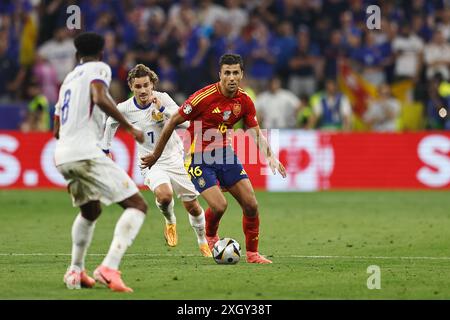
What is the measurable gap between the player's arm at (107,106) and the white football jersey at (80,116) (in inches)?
3.1

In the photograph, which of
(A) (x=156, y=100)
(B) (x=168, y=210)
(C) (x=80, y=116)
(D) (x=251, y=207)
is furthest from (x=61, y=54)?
(C) (x=80, y=116)

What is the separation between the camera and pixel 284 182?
77.3 feet

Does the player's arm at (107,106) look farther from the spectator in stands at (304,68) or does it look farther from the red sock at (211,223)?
the spectator in stands at (304,68)

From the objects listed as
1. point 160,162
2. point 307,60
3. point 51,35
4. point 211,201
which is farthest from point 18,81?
point 211,201

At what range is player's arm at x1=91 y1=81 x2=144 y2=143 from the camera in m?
9.80

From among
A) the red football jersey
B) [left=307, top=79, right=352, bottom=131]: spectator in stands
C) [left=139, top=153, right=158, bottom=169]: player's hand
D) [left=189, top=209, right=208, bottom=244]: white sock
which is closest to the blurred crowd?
[left=307, top=79, right=352, bottom=131]: spectator in stands

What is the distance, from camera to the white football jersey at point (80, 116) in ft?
32.8

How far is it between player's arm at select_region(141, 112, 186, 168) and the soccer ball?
1238 mm

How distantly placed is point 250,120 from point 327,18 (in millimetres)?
13979

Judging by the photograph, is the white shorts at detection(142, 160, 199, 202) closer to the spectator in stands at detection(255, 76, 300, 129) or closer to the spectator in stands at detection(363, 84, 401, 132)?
the spectator in stands at detection(255, 76, 300, 129)

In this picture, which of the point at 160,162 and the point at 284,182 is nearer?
the point at 160,162

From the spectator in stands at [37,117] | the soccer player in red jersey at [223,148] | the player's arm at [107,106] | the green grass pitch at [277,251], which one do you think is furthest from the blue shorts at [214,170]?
the spectator in stands at [37,117]

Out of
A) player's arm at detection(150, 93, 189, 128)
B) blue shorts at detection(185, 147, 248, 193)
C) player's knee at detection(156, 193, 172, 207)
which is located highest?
player's arm at detection(150, 93, 189, 128)
